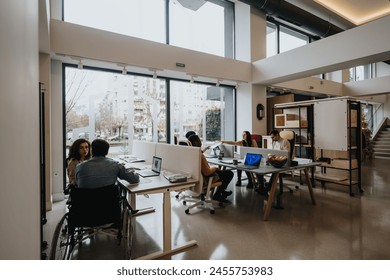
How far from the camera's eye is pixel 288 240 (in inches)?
101

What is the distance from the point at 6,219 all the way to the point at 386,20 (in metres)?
5.71

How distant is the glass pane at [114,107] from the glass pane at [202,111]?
42cm

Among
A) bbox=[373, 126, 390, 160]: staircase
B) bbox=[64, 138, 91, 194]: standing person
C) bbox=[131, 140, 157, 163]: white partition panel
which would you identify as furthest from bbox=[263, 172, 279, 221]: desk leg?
bbox=[373, 126, 390, 160]: staircase

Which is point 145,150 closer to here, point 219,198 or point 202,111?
point 219,198

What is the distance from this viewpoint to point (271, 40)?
24.5 ft

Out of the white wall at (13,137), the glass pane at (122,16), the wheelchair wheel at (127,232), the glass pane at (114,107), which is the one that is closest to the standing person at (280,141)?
the glass pane at (114,107)

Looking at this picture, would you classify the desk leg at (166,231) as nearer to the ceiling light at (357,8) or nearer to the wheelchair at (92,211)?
the wheelchair at (92,211)

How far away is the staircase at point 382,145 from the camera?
9.65 m

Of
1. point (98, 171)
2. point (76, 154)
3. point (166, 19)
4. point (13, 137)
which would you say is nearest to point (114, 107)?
point (76, 154)

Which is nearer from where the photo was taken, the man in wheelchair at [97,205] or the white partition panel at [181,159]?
the man in wheelchair at [97,205]

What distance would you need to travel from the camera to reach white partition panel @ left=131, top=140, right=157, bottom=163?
3.97 m

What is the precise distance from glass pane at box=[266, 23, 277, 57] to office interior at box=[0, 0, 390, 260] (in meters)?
0.82

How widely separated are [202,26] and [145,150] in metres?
4.27
